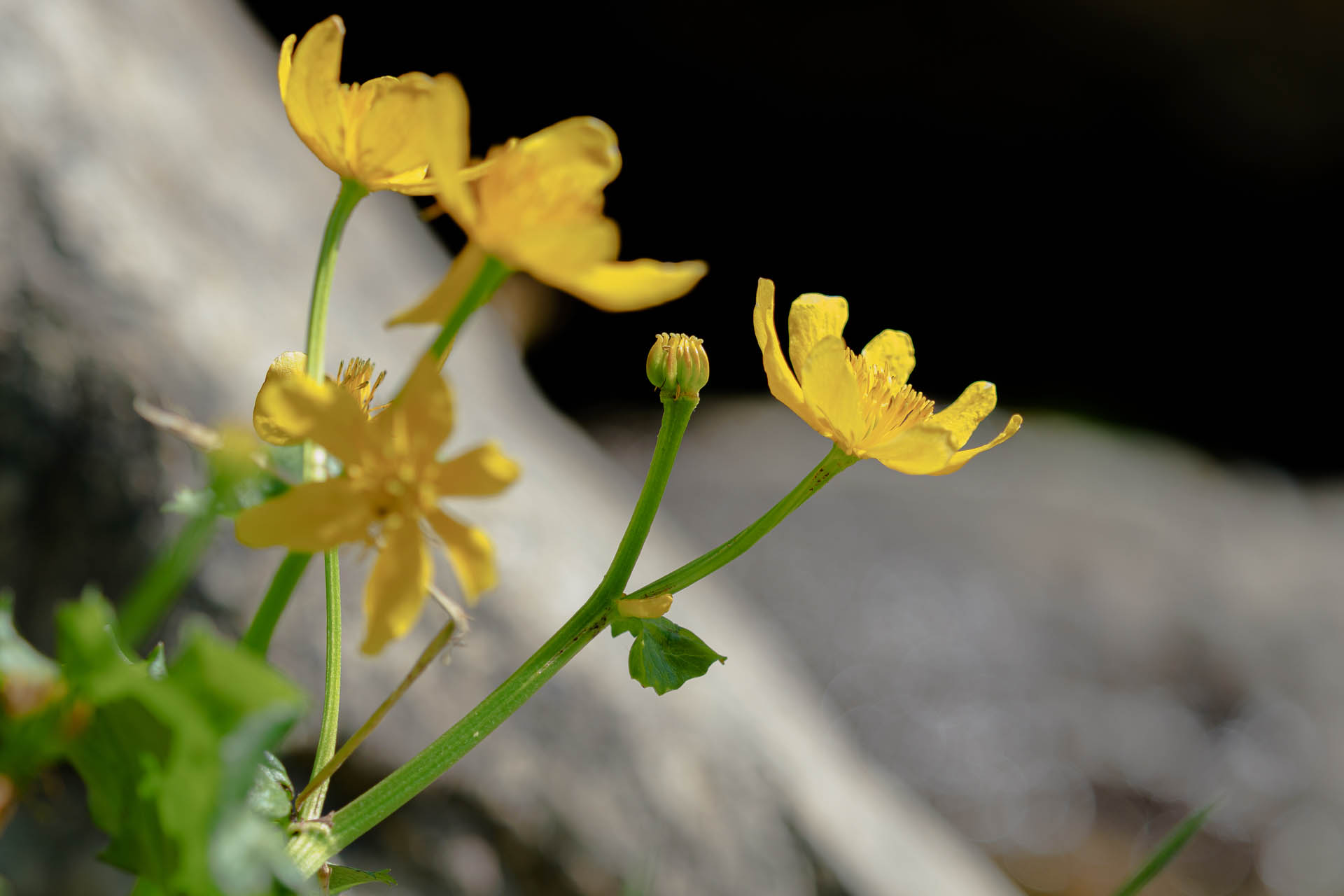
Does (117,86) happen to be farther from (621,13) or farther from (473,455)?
(621,13)

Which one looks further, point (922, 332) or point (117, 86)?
point (922, 332)

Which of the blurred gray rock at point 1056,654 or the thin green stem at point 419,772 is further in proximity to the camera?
the blurred gray rock at point 1056,654

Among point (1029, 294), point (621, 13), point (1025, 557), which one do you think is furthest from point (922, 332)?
point (621, 13)

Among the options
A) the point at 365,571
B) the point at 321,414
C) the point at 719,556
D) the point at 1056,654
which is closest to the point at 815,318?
the point at 719,556

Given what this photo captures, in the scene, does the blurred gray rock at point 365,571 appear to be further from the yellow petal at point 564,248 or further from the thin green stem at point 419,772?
the yellow petal at point 564,248

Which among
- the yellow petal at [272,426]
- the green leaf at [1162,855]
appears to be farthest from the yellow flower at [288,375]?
the green leaf at [1162,855]

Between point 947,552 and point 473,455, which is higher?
point 473,455

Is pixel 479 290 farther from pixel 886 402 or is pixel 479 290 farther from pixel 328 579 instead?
pixel 886 402
